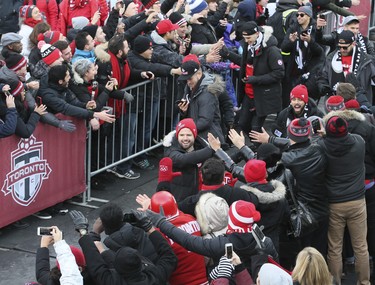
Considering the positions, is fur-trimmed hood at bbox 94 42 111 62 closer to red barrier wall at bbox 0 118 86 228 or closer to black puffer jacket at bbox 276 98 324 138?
red barrier wall at bbox 0 118 86 228

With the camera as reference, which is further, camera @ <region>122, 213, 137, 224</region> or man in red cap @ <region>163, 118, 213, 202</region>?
man in red cap @ <region>163, 118, 213, 202</region>

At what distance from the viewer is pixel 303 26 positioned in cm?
1323

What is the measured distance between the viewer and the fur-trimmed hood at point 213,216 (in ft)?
24.0

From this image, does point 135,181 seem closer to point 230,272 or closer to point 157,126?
point 157,126

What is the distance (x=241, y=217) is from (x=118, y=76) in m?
4.56

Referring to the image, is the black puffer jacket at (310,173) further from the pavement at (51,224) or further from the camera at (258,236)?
the camera at (258,236)

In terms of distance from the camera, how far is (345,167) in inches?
332

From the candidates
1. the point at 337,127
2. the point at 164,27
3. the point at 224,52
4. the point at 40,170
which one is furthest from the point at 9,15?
the point at 337,127

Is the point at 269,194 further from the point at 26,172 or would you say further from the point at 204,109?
the point at 26,172

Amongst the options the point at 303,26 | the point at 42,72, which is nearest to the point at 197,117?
the point at 42,72

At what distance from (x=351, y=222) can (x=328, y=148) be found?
89 centimetres

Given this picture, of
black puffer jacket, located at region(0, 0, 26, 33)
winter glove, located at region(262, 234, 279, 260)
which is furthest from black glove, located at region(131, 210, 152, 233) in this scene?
black puffer jacket, located at region(0, 0, 26, 33)

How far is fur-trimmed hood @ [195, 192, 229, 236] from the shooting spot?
7.30 metres

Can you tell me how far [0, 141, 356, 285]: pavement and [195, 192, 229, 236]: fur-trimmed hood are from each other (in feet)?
7.28
